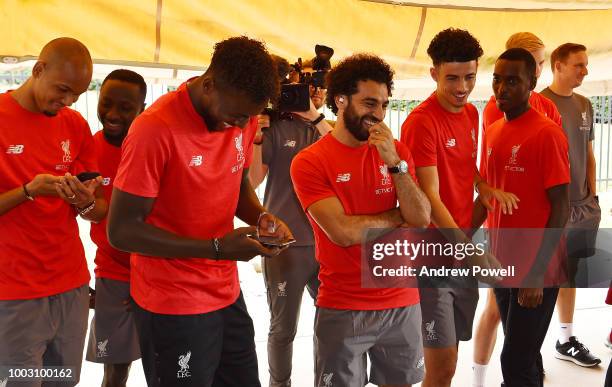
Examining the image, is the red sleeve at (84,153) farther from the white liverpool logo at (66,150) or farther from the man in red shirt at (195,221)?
the man in red shirt at (195,221)

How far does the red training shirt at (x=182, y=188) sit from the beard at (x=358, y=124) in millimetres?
579

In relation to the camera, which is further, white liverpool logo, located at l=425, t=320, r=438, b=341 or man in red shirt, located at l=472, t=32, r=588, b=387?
man in red shirt, located at l=472, t=32, r=588, b=387

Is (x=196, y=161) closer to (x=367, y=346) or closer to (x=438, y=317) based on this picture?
(x=367, y=346)

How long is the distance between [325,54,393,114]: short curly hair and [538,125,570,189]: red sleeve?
79cm

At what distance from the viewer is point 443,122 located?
330 cm

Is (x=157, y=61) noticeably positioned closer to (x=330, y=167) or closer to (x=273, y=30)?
(x=273, y=30)

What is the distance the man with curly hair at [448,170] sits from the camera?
3.21m

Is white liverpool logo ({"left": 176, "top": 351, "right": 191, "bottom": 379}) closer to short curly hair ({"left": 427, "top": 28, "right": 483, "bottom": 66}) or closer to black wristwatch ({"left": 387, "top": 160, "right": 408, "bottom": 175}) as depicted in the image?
black wristwatch ({"left": 387, "top": 160, "right": 408, "bottom": 175})

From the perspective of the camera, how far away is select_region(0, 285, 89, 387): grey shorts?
2.63 meters

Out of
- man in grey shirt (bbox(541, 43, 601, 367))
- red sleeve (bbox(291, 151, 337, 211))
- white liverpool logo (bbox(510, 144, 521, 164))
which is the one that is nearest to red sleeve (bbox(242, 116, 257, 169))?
red sleeve (bbox(291, 151, 337, 211))

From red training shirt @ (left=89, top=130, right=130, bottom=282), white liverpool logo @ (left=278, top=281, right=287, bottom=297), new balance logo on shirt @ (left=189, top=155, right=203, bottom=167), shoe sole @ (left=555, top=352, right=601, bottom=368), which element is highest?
new balance logo on shirt @ (left=189, top=155, right=203, bottom=167)

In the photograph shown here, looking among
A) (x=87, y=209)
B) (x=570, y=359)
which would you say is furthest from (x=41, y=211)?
(x=570, y=359)

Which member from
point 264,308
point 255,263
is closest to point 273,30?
point 264,308

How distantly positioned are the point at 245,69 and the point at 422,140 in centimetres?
135
